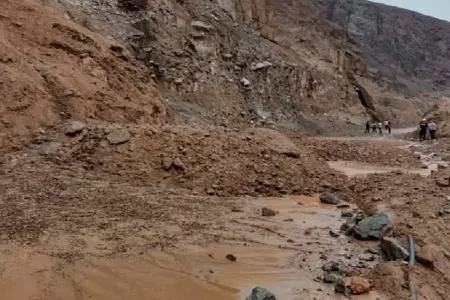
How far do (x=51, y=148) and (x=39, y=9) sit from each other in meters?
5.17

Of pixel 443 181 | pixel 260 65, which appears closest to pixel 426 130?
pixel 260 65

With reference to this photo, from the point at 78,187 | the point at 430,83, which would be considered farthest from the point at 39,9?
the point at 430,83

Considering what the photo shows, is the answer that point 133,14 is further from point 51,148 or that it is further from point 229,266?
point 229,266

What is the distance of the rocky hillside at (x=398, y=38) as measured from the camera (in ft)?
265

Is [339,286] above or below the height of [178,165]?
below

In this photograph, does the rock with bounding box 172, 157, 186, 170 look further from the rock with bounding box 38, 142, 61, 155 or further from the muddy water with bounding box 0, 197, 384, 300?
the muddy water with bounding box 0, 197, 384, 300

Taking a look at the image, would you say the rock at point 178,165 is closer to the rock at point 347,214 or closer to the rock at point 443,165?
the rock at point 347,214

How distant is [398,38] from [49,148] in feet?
273

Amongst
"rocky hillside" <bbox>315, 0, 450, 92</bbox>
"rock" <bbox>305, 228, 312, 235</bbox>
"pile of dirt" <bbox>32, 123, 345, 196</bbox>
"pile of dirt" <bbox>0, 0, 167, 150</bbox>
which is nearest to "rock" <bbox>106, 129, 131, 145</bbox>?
"pile of dirt" <bbox>32, 123, 345, 196</bbox>

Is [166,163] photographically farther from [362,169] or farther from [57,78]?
[362,169]

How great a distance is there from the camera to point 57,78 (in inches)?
464

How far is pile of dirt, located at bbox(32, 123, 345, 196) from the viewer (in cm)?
998

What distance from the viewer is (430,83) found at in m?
80.4

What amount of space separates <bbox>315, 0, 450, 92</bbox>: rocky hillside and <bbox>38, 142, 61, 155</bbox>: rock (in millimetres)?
71528
